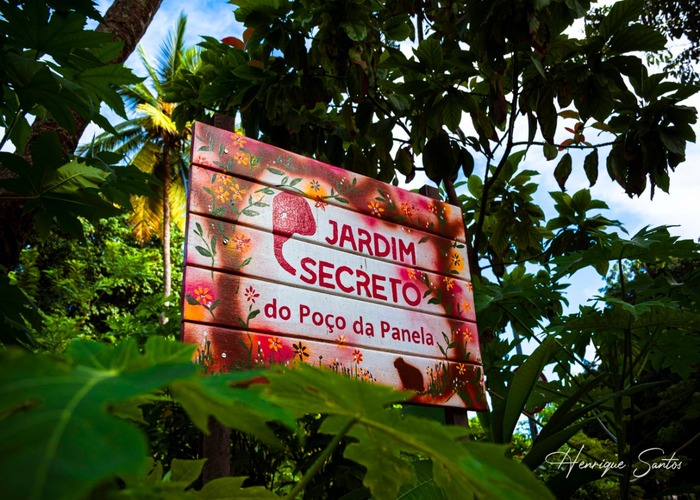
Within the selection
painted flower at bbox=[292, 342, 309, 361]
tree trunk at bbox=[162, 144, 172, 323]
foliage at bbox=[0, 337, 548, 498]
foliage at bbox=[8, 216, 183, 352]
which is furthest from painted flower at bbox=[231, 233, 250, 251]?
tree trunk at bbox=[162, 144, 172, 323]

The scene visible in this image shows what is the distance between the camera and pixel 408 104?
8.65 ft

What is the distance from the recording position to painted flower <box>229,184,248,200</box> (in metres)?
1.74

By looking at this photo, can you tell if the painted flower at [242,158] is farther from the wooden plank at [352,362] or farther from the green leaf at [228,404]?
the green leaf at [228,404]

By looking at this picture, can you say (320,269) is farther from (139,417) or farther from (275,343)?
(139,417)

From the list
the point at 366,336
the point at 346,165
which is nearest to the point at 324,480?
the point at 366,336

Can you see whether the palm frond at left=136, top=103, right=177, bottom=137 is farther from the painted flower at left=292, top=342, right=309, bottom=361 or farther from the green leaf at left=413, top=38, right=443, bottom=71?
the painted flower at left=292, top=342, right=309, bottom=361

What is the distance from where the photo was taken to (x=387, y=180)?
9.23ft

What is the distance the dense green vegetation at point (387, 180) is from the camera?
12.1 inches

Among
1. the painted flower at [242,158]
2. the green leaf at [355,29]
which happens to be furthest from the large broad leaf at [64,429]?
the green leaf at [355,29]

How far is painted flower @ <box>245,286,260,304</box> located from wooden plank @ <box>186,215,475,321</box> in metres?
0.05

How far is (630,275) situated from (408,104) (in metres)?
9.81

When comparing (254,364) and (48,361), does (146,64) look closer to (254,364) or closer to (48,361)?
(254,364)

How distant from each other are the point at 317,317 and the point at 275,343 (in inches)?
6.2

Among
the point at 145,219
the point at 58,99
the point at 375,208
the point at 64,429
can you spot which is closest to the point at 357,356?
the point at 375,208
